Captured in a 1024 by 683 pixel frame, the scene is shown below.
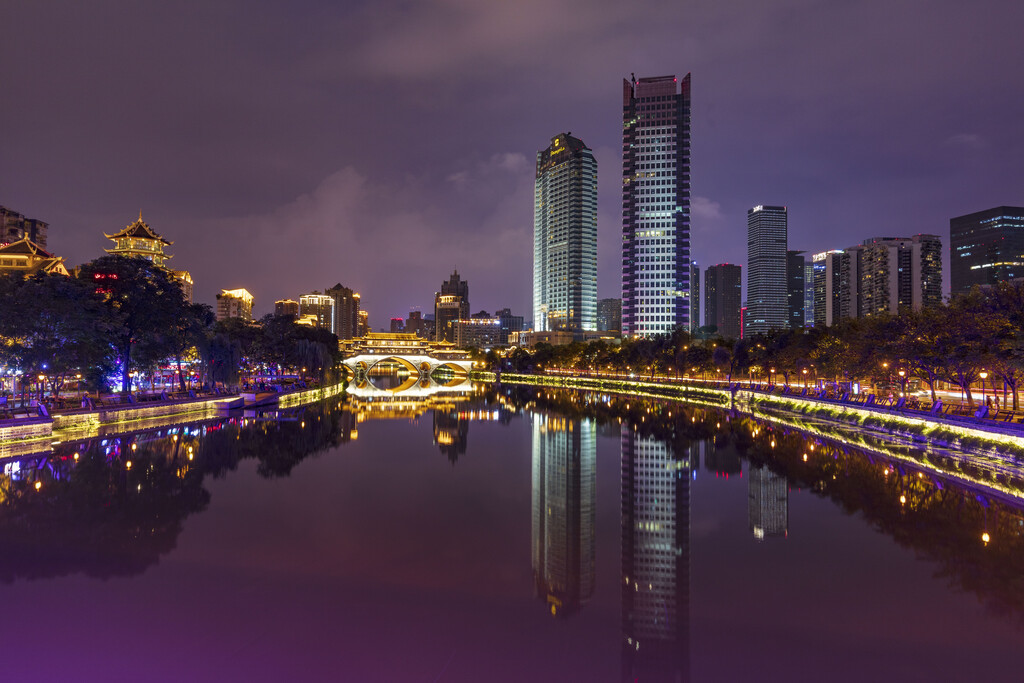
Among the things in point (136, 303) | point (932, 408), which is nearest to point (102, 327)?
point (136, 303)

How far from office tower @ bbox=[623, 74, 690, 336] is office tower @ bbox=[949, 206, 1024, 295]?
86.9 meters

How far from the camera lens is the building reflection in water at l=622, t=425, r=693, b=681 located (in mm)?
9719

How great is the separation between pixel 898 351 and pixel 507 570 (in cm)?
3434

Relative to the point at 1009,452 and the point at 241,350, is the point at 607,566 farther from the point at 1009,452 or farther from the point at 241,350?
the point at 241,350

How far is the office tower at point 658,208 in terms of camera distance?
146 m

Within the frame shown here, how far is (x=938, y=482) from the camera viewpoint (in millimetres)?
21641

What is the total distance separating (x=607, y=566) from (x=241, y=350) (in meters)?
59.2

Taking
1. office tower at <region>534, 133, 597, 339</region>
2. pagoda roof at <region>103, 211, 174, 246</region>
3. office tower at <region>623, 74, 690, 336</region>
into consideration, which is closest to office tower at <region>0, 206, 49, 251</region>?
pagoda roof at <region>103, 211, 174, 246</region>

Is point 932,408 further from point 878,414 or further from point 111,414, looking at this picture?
point 111,414

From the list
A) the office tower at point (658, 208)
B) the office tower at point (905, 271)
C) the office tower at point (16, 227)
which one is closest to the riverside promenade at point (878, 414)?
the office tower at point (658, 208)

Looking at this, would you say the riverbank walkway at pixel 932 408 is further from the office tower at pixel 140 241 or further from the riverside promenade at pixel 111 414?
the office tower at pixel 140 241

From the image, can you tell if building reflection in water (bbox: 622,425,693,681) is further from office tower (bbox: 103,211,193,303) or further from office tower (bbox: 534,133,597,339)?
office tower (bbox: 534,133,597,339)

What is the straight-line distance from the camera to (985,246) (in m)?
176

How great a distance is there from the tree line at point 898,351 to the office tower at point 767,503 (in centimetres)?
1375
